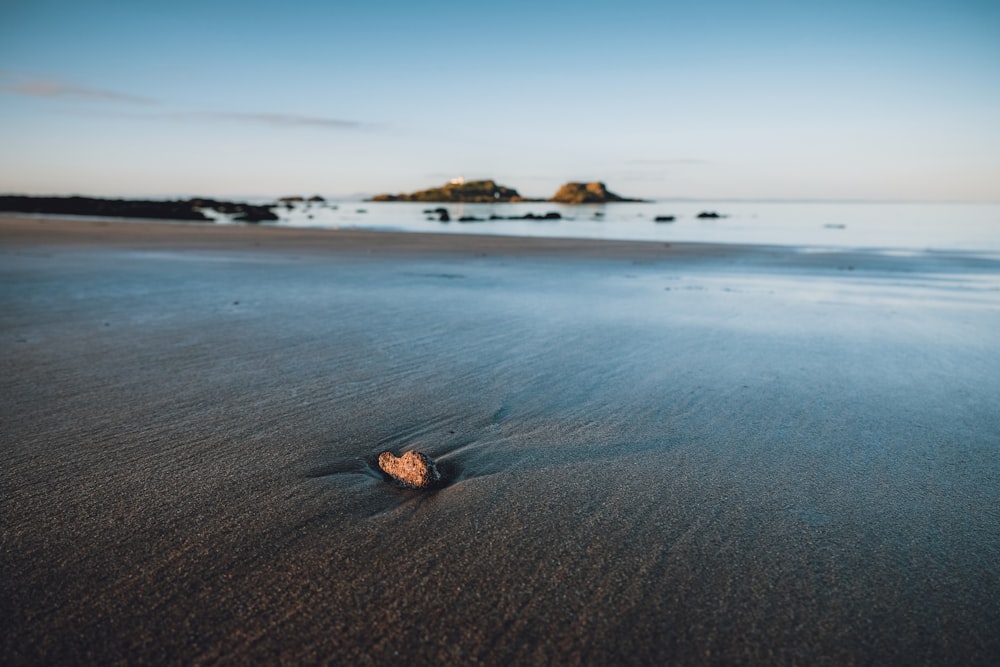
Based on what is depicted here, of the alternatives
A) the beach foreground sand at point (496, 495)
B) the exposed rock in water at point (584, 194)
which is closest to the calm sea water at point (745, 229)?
the beach foreground sand at point (496, 495)

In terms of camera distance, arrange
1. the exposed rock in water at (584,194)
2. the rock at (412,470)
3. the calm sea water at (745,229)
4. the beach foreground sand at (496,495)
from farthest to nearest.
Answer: the exposed rock in water at (584,194), the calm sea water at (745,229), the rock at (412,470), the beach foreground sand at (496,495)

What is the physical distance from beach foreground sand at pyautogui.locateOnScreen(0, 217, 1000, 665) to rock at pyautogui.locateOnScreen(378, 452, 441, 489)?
0.22ft

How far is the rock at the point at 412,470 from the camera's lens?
2098 mm

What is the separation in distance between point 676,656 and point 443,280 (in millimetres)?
7645

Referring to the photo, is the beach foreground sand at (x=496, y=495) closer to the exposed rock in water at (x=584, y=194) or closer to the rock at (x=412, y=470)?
the rock at (x=412, y=470)

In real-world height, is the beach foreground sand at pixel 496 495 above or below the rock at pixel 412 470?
below

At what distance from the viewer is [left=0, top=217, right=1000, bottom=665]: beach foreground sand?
1394 millimetres

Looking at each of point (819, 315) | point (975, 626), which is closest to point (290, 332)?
point (975, 626)

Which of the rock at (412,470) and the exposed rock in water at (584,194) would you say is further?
the exposed rock in water at (584,194)

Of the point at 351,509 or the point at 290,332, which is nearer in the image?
the point at 351,509

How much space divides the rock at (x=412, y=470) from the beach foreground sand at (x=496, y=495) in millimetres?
67

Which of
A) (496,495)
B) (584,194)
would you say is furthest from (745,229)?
(584,194)

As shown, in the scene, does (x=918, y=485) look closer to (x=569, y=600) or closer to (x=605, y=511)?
(x=605, y=511)

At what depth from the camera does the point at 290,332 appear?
4793 mm
